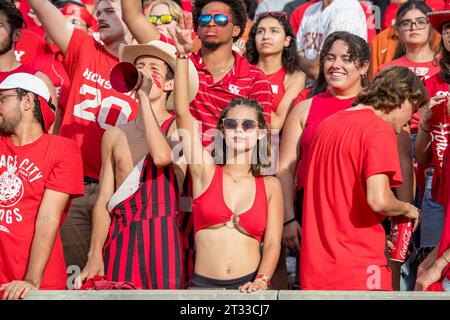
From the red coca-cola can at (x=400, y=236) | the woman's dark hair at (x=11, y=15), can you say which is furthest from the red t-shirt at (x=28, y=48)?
the red coca-cola can at (x=400, y=236)

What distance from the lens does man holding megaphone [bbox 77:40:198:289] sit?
5.65m

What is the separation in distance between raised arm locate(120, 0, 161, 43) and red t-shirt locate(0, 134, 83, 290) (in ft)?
3.53

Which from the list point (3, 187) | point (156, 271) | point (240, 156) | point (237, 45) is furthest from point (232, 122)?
point (237, 45)

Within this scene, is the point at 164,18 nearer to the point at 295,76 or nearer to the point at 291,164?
the point at 295,76

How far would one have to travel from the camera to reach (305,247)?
5.32 m

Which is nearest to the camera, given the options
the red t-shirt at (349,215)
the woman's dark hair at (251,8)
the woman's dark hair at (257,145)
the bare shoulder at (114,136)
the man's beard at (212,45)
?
the red t-shirt at (349,215)

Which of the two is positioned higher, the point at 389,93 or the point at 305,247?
the point at 389,93

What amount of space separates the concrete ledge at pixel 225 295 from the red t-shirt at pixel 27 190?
62 cm

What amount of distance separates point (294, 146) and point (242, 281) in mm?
1162

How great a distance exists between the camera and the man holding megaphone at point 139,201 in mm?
5652

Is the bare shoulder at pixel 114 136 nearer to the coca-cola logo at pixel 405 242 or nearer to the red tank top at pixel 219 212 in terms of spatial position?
the red tank top at pixel 219 212

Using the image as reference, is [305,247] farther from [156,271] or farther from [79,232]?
[79,232]

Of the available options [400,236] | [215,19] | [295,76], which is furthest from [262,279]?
[295,76]

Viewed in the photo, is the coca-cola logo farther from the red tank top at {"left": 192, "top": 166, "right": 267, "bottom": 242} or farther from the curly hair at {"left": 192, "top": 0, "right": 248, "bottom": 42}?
the curly hair at {"left": 192, "top": 0, "right": 248, "bottom": 42}
